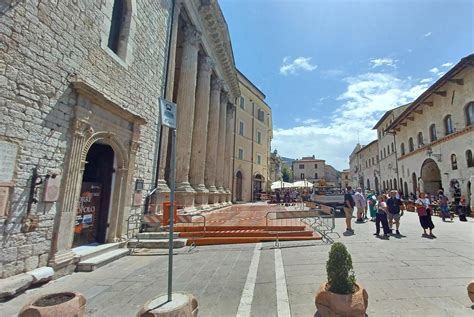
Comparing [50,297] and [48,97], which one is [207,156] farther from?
[50,297]

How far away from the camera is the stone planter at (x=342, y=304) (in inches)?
115

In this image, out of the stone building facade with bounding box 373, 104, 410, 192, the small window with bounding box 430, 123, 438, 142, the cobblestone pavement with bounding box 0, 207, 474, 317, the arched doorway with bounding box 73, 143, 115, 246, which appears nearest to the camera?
the cobblestone pavement with bounding box 0, 207, 474, 317

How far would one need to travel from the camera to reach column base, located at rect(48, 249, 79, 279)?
206 inches

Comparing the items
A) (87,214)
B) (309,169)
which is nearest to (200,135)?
(87,214)

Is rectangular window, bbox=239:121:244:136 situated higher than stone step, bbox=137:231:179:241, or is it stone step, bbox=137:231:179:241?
rectangular window, bbox=239:121:244:136

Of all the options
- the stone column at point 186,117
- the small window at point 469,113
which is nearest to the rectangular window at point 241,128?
the stone column at point 186,117

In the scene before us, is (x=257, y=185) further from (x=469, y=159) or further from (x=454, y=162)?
(x=469, y=159)

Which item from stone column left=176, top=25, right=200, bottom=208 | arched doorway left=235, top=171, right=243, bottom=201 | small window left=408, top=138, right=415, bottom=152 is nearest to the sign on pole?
stone column left=176, top=25, right=200, bottom=208

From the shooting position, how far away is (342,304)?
298cm

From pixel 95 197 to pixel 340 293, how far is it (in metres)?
7.17

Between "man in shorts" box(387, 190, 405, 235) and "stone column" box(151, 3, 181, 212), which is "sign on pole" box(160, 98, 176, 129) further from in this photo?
"man in shorts" box(387, 190, 405, 235)

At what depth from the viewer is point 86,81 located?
6.22 m

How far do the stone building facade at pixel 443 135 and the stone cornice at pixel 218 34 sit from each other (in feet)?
53.6

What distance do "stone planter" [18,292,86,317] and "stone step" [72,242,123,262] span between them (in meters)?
3.31
